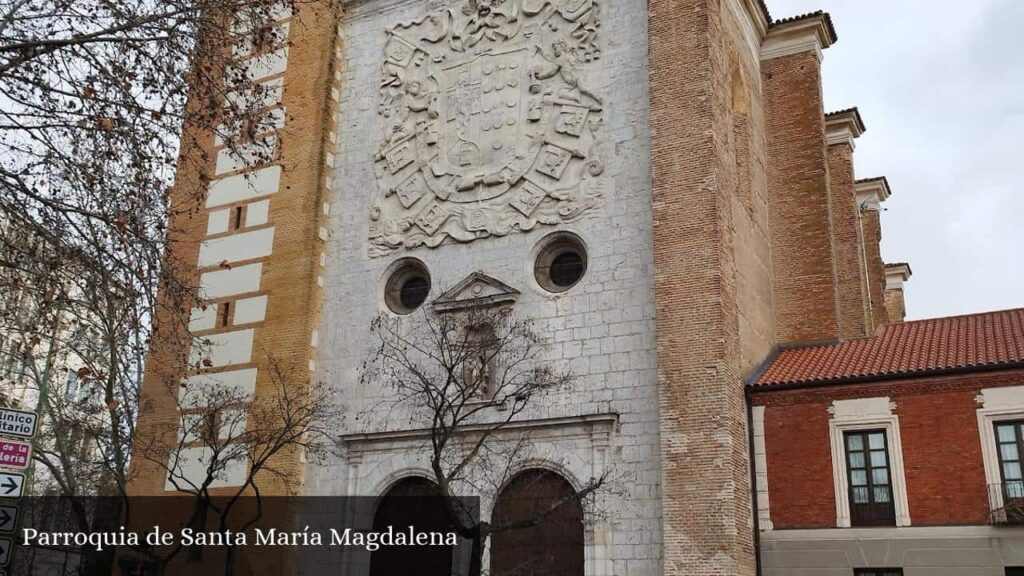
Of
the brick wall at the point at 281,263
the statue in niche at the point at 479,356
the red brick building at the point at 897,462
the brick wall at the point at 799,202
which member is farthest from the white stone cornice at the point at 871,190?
the brick wall at the point at 281,263

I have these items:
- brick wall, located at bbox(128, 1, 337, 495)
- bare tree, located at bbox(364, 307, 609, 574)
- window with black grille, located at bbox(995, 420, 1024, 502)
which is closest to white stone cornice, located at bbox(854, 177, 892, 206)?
window with black grille, located at bbox(995, 420, 1024, 502)

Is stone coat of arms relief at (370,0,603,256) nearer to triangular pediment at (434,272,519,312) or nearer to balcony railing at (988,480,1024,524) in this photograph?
triangular pediment at (434,272,519,312)

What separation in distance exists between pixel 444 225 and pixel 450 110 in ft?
8.57

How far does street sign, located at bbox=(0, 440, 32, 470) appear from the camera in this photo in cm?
874

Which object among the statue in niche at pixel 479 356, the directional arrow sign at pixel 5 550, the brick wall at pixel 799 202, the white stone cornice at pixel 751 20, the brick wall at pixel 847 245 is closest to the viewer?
the directional arrow sign at pixel 5 550

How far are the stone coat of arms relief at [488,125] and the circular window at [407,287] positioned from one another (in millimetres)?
495

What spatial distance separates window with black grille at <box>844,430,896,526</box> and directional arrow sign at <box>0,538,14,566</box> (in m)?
12.5

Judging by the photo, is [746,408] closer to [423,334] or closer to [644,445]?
[644,445]

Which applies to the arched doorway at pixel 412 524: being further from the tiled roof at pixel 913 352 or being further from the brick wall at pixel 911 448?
the tiled roof at pixel 913 352

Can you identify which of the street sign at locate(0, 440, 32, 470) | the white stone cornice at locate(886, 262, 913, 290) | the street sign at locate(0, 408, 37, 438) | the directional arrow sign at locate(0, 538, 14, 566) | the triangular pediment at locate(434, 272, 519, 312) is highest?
the white stone cornice at locate(886, 262, 913, 290)

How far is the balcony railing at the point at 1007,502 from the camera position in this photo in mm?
14688

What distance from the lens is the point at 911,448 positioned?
623 inches

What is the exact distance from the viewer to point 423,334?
19234mm

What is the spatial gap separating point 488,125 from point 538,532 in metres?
8.24
